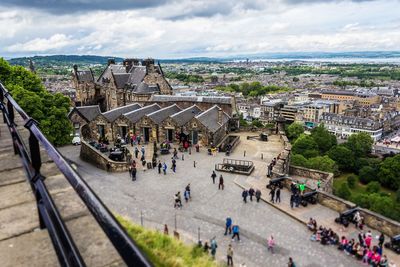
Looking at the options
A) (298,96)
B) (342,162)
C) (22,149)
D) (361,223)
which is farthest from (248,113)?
(22,149)

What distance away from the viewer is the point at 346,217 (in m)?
17.6

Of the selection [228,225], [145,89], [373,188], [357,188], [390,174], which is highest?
[145,89]

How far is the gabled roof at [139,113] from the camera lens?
3281cm

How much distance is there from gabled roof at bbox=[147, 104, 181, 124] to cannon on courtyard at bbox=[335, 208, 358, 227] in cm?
1927

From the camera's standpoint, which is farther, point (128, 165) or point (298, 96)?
point (298, 96)

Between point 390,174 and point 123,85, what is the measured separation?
181 ft

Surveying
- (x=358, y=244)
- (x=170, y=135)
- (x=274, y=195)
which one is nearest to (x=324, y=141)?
(x=170, y=135)

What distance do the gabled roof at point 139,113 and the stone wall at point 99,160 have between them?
6.15 m

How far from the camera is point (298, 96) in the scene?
181 metres

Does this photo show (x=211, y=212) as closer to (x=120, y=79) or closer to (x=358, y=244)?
(x=358, y=244)

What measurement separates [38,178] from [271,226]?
16.3 metres

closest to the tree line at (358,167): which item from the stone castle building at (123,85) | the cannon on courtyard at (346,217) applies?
the stone castle building at (123,85)

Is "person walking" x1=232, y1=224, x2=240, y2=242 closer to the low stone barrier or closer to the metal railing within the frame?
the low stone barrier

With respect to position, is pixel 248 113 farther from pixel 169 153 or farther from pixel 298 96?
pixel 169 153
